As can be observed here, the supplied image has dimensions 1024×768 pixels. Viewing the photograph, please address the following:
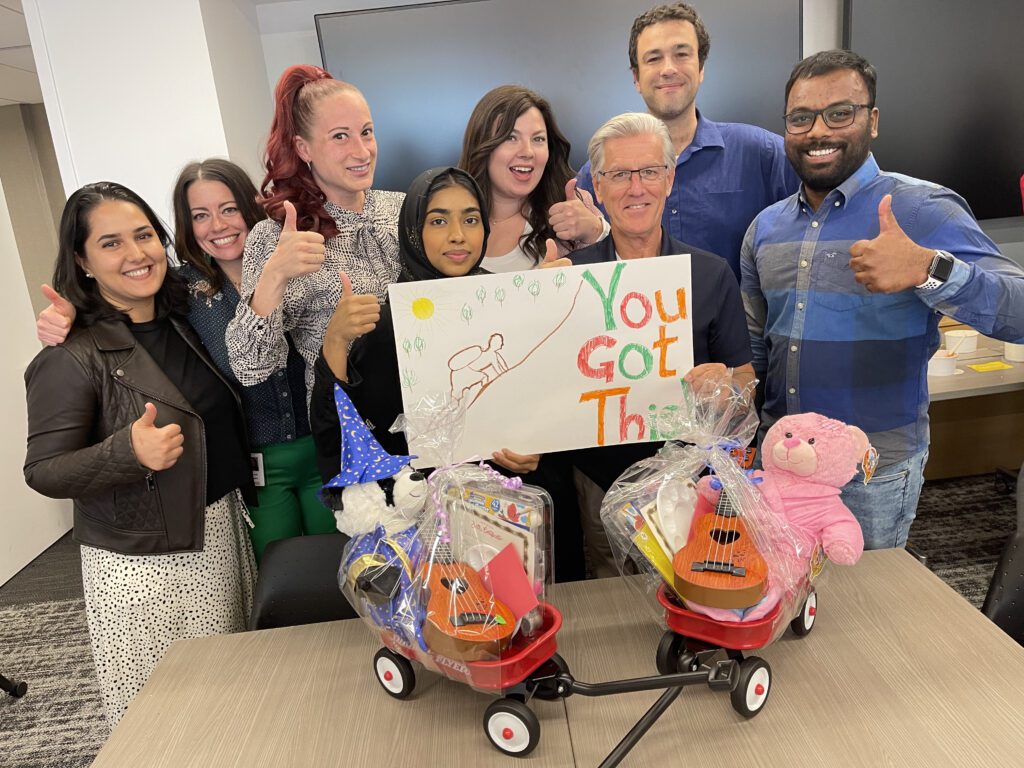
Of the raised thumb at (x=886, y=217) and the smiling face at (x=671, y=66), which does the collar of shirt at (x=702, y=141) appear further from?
the raised thumb at (x=886, y=217)

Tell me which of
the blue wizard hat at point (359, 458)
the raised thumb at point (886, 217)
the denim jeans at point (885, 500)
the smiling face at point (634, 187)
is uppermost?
the smiling face at point (634, 187)

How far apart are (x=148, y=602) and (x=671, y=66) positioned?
2.22 meters

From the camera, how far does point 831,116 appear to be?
5.64ft

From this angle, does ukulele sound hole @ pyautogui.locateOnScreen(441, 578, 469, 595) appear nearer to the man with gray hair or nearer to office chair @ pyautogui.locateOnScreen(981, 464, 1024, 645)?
the man with gray hair

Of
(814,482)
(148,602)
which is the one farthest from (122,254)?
(814,482)

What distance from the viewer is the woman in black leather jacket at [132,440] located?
64.0 inches

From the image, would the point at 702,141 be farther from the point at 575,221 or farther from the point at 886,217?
the point at 886,217

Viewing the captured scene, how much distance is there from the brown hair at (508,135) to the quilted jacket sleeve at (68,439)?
1.12 meters

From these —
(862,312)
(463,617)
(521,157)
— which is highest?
(521,157)

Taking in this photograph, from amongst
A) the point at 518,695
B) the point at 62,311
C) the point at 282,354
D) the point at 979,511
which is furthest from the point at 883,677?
the point at 979,511

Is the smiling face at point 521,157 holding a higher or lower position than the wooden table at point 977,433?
higher

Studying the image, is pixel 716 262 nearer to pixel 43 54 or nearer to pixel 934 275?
pixel 934 275

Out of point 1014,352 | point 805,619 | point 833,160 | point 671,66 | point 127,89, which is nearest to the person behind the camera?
point 805,619

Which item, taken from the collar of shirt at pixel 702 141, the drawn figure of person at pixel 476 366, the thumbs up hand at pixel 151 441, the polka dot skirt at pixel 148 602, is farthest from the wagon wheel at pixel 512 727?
the collar of shirt at pixel 702 141
